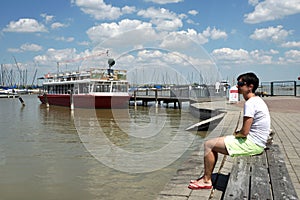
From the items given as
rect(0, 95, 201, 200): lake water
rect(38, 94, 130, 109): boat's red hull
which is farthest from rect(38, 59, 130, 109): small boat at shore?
rect(0, 95, 201, 200): lake water

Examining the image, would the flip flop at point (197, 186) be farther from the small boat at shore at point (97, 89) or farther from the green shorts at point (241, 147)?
the small boat at shore at point (97, 89)

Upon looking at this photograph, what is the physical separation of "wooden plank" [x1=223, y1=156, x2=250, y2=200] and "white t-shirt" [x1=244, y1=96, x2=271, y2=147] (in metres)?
0.40

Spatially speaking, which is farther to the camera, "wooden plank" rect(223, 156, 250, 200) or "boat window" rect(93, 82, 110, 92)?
"boat window" rect(93, 82, 110, 92)

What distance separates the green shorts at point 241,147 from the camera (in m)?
3.96

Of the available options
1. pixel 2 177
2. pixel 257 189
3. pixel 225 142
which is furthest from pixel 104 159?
pixel 257 189

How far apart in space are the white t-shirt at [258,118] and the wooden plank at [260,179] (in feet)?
1.01

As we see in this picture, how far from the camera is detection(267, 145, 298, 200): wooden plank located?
10.0ft

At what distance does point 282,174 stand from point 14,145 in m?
10.8

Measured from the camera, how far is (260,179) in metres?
3.54

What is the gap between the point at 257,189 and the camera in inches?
127

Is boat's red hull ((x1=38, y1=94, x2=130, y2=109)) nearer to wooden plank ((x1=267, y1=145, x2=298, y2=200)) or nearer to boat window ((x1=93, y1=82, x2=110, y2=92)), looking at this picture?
boat window ((x1=93, y1=82, x2=110, y2=92))

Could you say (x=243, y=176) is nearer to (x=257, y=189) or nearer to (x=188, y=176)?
(x=257, y=189)

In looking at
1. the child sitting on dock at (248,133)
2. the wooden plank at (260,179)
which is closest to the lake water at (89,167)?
the child sitting on dock at (248,133)

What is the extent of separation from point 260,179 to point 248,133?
0.59 metres
